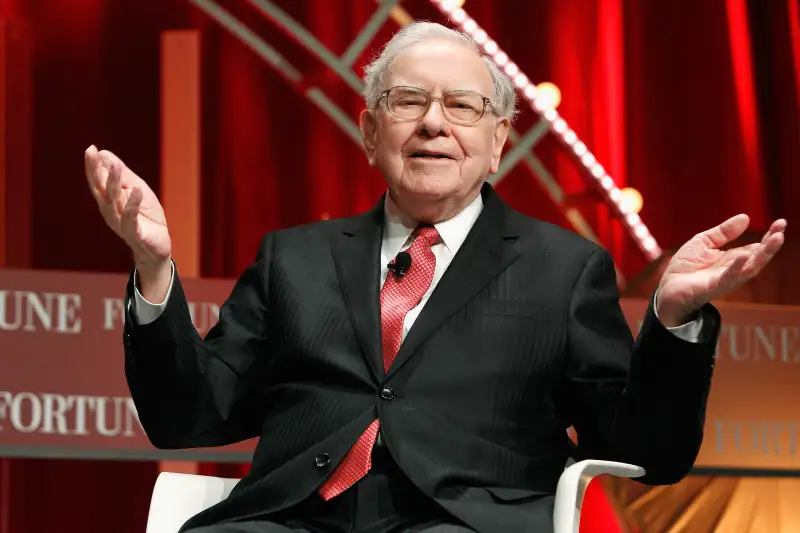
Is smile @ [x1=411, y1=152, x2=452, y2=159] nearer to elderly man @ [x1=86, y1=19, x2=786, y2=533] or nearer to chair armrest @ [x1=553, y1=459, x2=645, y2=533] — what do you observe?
elderly man @ [x1=86, y1=19, x2=786, y2=533]

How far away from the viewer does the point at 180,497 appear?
1.94m

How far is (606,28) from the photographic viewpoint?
375 cm

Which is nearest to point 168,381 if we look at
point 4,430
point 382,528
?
point 382,528

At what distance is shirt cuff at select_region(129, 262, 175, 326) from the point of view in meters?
1.85

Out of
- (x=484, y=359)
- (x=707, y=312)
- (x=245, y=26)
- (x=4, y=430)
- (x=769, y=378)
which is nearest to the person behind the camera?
(x=707, y=312)

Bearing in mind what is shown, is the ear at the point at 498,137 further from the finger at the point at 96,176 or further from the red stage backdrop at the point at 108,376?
the red stage backdrop at the point at 108,376

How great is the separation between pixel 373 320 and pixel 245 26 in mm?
1970

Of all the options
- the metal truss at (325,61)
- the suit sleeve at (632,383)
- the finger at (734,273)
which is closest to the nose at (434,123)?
the suit sleeve at (632,383)

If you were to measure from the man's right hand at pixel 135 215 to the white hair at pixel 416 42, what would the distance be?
1.53 feet

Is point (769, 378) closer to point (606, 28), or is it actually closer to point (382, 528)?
point (606, 28)

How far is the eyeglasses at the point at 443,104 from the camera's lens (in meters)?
2.00

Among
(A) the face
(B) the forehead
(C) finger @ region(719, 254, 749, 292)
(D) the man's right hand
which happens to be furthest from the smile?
(C) finger @ region(719, 254, 749, 292)

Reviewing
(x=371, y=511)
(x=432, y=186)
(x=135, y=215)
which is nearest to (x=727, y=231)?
(x=432, y=186)

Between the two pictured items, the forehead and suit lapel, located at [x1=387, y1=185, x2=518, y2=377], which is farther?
the forehead
